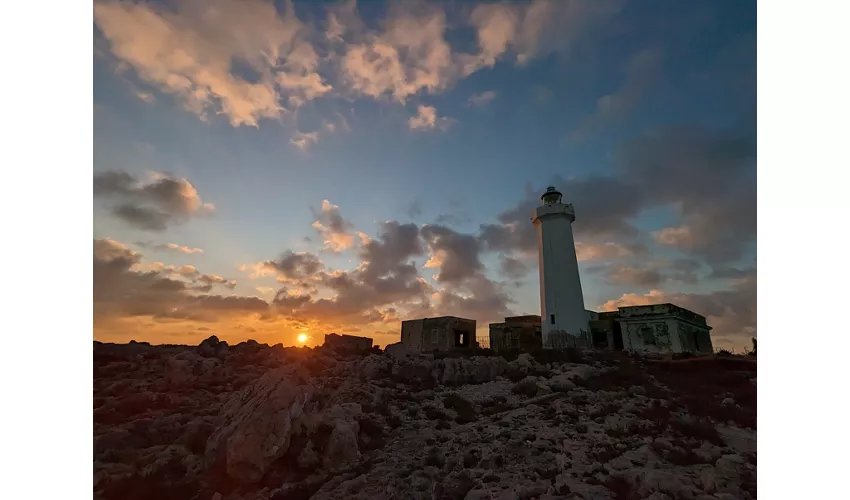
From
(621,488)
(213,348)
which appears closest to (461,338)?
(213,348)

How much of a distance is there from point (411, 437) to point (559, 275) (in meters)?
22.4

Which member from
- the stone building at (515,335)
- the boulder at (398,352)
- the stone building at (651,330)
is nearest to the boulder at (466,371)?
the boulder at (398,352)

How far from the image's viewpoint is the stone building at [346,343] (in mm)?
21875

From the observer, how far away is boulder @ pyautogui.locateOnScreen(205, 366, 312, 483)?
7539mm

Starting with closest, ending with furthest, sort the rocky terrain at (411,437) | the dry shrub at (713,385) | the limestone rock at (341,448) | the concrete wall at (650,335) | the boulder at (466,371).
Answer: the rocky terrain at (411,437) < the limestone rock at (341,448) < the dry shrub at (713,385) < the boulder at (466,371) < the concrete wall at (650,335)

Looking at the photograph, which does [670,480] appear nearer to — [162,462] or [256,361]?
[162,462]

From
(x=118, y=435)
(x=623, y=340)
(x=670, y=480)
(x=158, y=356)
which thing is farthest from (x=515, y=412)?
(x=623, y=340)

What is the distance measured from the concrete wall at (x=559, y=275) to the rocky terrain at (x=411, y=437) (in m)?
13.8

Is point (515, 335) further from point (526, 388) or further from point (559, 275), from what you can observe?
point (526, 388)

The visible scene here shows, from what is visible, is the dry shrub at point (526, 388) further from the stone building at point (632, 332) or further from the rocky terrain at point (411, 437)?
the stone building at point (632, 332)

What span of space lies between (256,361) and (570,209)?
919 inches

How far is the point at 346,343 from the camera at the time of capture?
2272 cm

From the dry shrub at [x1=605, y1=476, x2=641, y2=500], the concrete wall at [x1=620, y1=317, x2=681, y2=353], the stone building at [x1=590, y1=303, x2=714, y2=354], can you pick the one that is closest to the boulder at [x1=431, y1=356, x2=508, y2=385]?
the dry shrub at [x1=605, y1=476, x2=641, y2=500]

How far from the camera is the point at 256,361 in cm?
1745
